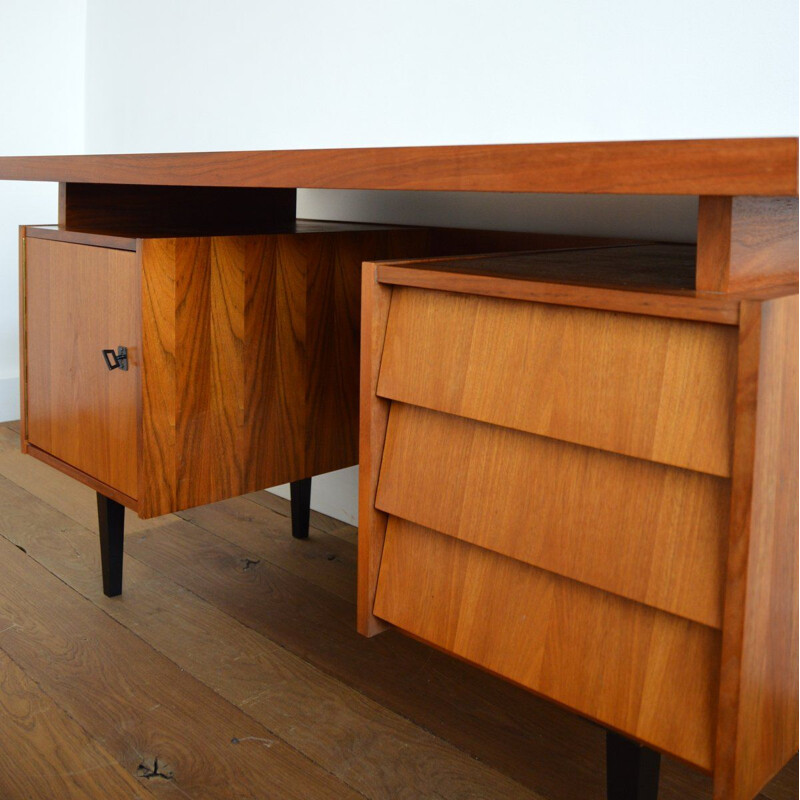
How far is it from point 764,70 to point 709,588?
2.66 feet

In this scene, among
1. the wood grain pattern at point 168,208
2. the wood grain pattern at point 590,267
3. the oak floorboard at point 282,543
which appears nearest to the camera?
the wood grain pattern at point 590,267

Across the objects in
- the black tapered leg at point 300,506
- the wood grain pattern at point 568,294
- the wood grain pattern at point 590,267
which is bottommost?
the black tapered leg at point 300,506

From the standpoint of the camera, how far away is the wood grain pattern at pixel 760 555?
62 centimetres

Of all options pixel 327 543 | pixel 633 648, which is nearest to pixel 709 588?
pixel 633 648

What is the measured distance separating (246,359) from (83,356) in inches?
9.2

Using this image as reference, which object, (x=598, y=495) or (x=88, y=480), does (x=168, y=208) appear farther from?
(x=598, y=495)

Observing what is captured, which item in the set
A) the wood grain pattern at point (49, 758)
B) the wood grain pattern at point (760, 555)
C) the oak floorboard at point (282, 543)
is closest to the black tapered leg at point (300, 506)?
the oak floorboard at point (282, 543)

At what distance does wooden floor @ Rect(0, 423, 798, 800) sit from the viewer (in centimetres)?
101

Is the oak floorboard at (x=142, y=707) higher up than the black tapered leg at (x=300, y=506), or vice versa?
the black tapered leg at (x=300, y=506)

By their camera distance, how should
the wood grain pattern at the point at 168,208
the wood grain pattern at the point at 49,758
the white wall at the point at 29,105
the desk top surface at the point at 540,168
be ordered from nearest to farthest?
the desk top surface at the point at 540,168 → the wood grain pattern at the point at 49,758 → the wood grain pattern at the point at 168,208 → the white wall at the point at 29,105

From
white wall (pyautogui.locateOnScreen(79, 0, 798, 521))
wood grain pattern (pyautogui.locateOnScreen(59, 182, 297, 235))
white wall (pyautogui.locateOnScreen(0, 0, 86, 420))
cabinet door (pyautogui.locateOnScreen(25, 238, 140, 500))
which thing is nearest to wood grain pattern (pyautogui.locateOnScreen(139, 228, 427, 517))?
cabinet door (pyautogui.locateOnScreen(25, 238, 140, 500))

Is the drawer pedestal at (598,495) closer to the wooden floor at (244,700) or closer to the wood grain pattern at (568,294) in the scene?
the wood grain pattern at (568,294)

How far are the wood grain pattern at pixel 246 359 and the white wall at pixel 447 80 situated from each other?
357 millimetres

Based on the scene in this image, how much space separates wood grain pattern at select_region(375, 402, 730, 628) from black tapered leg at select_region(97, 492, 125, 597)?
0.70m
